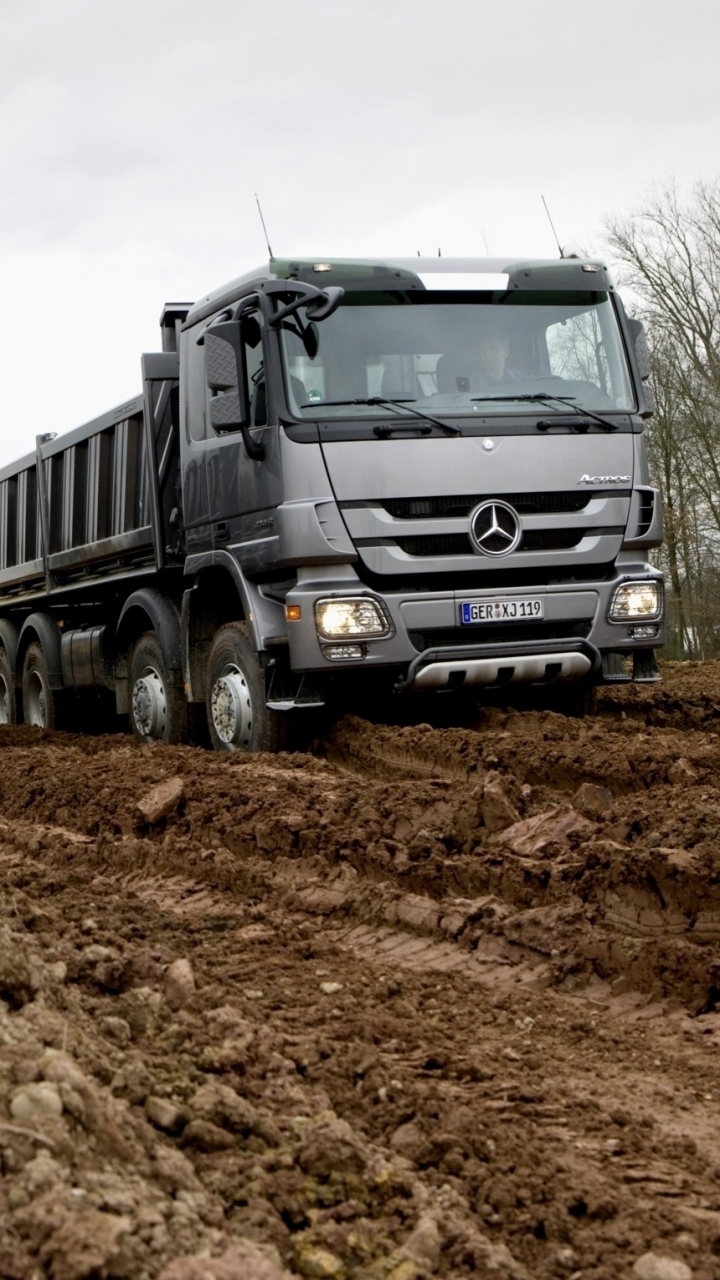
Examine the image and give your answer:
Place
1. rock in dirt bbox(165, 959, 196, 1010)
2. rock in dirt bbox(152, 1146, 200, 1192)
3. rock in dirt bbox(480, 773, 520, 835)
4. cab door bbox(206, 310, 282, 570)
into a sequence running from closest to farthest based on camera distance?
rock in dirt bbox(152, 1146, 200, 1192)
rock in dirt bbox(165, 959, 196, 1010)
rock in dirt bbox(480, 773, 520, 835)
cab door bbox(206, 310, 282, 570)

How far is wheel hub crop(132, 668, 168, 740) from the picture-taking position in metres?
11.0

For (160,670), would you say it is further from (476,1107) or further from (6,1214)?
(6,1214)

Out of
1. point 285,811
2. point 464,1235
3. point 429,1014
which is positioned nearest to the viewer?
point 464,1235

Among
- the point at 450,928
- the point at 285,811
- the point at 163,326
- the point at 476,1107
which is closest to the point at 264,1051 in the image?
the point at 476,1107

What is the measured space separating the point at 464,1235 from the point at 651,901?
8.37ft

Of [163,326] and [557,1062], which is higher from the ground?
[163,326]

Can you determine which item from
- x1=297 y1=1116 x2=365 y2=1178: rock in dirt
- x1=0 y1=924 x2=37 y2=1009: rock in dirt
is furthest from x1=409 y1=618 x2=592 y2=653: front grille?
x1=297 y1=1116 x2=365 y2=1178: rock in dirt

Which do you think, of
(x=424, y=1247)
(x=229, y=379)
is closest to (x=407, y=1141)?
(x=424, y=1247)

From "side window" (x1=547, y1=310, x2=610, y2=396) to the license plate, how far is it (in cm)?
142

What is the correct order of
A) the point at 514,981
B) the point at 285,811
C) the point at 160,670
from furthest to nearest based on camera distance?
the point at 160,670
the point at 285,811
the point at 514,981

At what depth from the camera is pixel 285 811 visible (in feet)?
23.1

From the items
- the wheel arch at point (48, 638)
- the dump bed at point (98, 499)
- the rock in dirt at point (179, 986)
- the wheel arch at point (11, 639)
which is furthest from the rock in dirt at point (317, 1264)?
the wheel arch at point (11, 639)

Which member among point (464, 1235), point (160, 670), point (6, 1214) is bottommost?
point (464, 1235)

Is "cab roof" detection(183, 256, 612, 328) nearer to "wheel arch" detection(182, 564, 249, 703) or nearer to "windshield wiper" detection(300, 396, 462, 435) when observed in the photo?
"windshield wiper" detection(300, 396, 462, 435)
